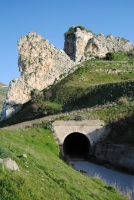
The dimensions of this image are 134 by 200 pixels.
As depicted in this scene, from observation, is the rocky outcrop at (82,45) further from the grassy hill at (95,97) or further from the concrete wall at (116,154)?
the concrete wall at (116,154)

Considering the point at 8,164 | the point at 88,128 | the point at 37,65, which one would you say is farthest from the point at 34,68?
the point at 8,164

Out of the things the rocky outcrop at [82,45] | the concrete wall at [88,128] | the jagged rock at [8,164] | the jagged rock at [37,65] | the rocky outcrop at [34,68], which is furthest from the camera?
the rocky outcrop at [82,45]

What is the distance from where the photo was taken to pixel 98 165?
28.8 metres

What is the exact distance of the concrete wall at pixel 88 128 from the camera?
105 ft

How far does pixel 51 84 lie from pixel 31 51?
364 inches

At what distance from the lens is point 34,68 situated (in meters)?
66.5

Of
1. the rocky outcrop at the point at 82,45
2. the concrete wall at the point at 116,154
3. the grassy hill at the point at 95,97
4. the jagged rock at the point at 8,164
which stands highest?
the rocky outcrop at the point at 82,45

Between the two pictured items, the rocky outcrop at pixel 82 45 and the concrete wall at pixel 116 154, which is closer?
the concrete wall at pixel 116 154

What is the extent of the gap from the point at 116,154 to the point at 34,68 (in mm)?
42467

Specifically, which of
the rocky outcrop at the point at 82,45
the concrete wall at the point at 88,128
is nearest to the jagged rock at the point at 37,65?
the rocky outcrop at the point at 82,45

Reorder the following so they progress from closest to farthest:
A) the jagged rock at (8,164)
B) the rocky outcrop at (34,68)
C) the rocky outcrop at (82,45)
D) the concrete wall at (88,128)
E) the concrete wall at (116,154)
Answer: the jagged rock at (8,164), the concrete wall at (116,154), the concrete wall at (88,128), the rocky outcrop at (34,68), the rocky outcrop at (82,45)

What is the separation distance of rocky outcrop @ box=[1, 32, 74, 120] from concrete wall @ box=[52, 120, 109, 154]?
32.0 m

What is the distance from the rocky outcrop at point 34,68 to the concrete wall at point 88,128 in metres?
32.0

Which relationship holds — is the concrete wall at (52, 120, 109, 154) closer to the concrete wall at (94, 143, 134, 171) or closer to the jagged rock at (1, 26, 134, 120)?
the concrete wall at (94, 143, 134, 171)
